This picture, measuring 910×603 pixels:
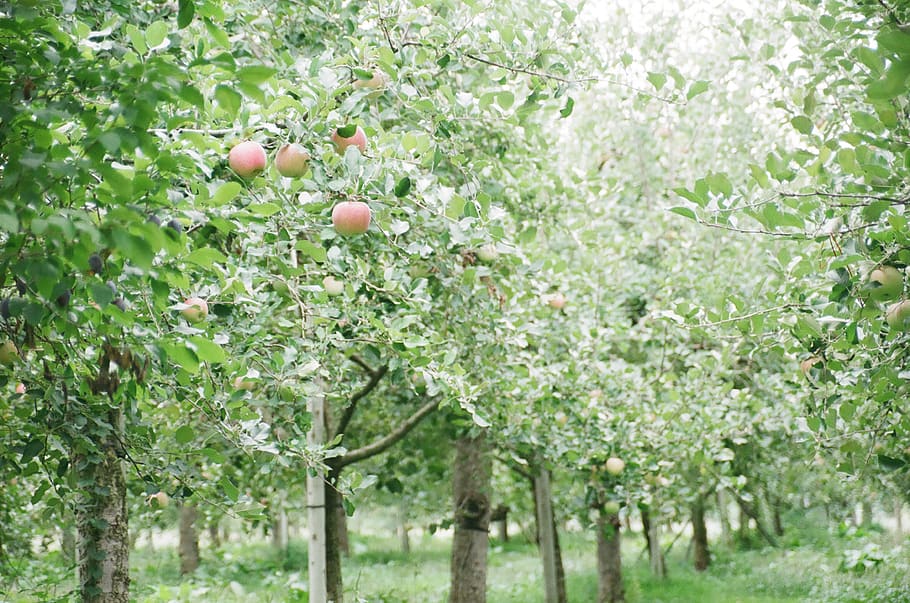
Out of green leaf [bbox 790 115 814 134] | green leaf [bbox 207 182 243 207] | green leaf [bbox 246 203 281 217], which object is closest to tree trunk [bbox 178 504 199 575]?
green leaf [bbox 246 203 281 217]

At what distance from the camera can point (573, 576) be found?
46.5 ft

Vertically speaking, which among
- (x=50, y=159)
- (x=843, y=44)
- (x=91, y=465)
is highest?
(x=843, y=44)

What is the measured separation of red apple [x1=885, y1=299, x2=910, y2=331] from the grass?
18.5 feet

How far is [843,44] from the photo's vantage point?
10.3 ft

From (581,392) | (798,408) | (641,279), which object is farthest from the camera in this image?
(641,279)

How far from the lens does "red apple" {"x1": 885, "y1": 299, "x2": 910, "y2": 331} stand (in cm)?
260

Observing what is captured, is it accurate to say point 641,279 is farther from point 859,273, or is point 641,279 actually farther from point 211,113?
point 211,113

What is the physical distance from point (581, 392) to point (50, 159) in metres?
4.53

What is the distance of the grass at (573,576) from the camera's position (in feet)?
33.9

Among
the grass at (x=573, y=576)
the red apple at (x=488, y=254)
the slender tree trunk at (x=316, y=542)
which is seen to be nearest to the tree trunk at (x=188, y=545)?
the grass at (x=573, y=576)

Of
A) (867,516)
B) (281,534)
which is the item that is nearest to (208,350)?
(281,534)

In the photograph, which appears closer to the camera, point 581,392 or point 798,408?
point 581,392

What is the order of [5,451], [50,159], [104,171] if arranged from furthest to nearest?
[5,451]
[50,159]
[104,171]

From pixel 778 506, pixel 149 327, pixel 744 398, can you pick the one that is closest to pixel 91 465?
pixel 149 327
